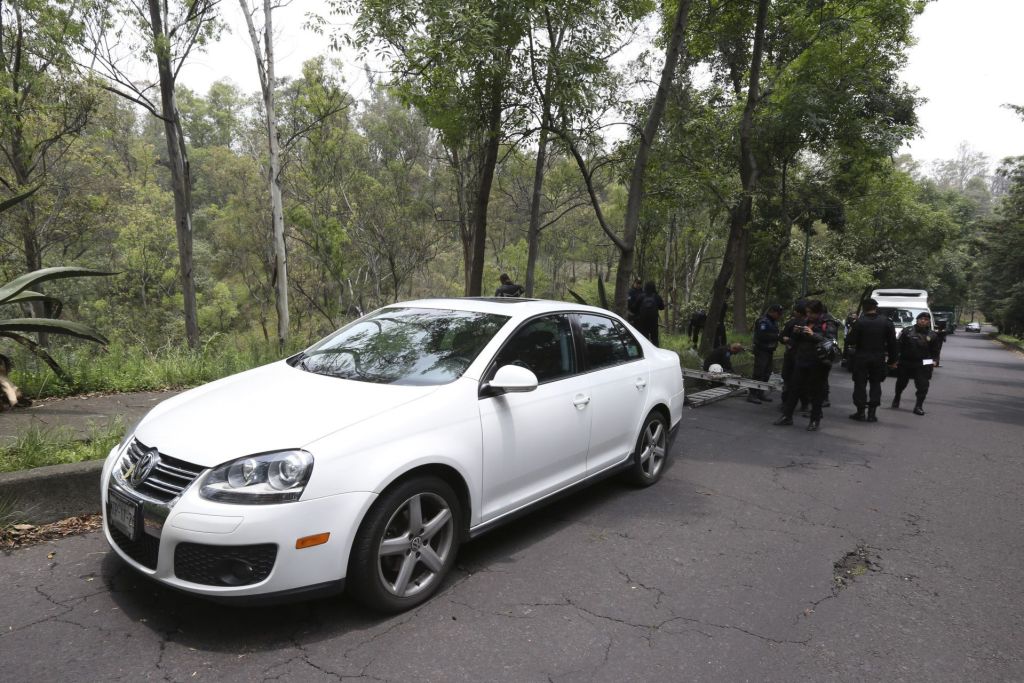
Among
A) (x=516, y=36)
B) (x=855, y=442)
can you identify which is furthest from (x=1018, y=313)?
→ (x=516, y=36)

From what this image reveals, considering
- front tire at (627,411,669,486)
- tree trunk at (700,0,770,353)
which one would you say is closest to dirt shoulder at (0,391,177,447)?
front tire at (627,411,669,486)

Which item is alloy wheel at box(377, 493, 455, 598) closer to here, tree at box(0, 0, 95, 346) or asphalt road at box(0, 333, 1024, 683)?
asphalt road at box(0, 333, 1024, 683)

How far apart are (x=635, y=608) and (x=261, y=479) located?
82.7 inches

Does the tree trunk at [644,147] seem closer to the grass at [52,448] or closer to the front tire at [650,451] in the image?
the front tire at [650,451]

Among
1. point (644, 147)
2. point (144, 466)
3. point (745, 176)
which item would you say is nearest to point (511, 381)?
point (144, 466)

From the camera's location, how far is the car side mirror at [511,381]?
3414 millimetres

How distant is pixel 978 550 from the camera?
4.24 meters

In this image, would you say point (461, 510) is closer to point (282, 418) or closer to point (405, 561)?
point (405, 561)

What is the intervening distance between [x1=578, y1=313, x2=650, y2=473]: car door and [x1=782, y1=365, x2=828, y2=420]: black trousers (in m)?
4.30

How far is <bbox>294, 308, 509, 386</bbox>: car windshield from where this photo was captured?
11.8 feet

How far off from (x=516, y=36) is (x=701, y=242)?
20818 mm

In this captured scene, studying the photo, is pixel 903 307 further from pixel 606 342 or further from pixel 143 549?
pixel 143 549

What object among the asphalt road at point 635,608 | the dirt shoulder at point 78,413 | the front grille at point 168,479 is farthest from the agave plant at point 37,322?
the front grille at point 168,479

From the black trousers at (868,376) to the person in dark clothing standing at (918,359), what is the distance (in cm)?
148
